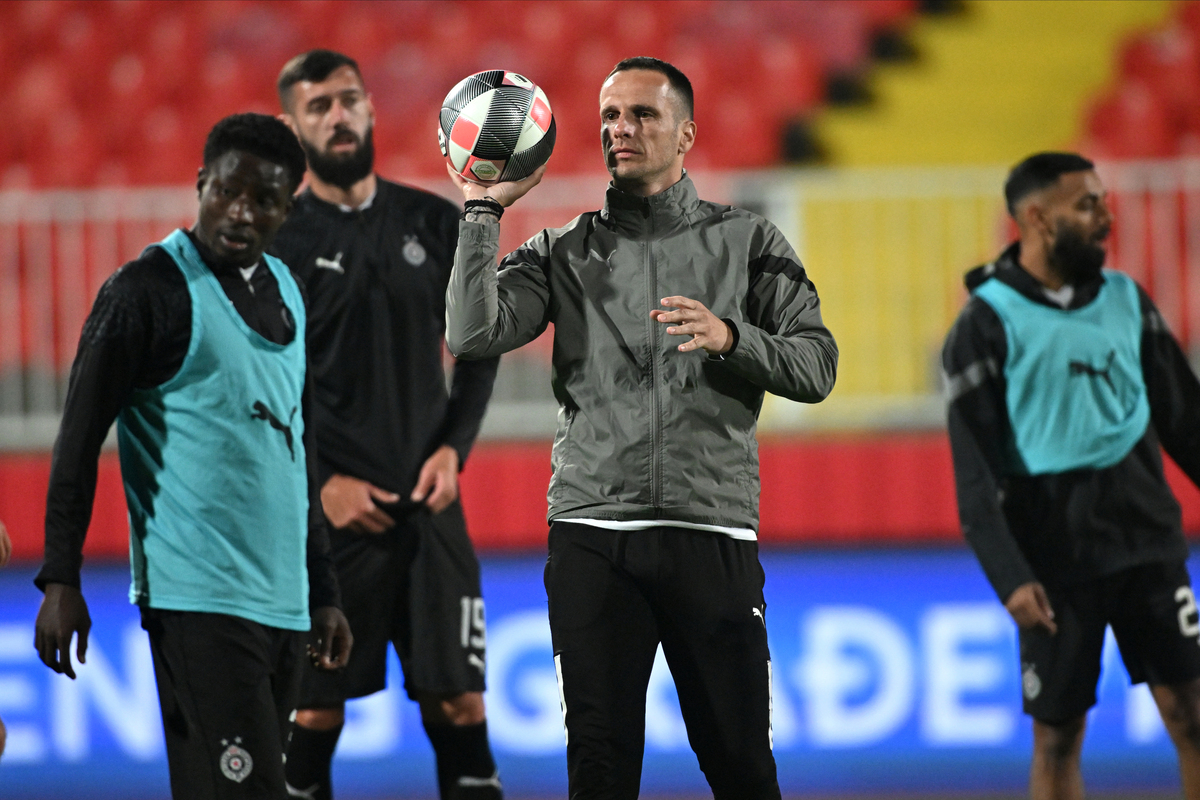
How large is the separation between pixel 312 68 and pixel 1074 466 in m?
2.60

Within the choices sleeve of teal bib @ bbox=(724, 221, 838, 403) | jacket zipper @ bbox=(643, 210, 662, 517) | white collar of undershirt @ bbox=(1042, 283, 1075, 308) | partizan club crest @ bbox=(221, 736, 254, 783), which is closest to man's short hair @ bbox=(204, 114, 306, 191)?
jacket zipper @ bbox=(643, 210, 662, 517)

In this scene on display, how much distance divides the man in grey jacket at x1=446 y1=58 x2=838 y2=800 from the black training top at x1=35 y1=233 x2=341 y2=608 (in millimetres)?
605

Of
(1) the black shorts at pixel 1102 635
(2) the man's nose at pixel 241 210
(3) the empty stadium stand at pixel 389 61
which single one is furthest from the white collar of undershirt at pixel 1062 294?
(3) the empty stadium stand at pixel 389 61

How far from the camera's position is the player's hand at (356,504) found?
394 cm

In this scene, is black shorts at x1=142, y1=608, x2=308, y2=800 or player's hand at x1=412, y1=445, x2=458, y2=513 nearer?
black shorts at x1=142, y1=608, x2=308, y2=800

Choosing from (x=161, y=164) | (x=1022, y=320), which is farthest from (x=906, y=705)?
(x=161, y=164)

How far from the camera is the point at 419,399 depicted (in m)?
4.08

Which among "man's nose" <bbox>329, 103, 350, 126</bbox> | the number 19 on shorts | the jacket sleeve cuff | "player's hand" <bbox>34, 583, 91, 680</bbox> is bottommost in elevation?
the number 19 on shorts

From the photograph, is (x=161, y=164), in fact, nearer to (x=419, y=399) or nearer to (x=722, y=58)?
(x=722, y=58)

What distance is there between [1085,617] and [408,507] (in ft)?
6.66

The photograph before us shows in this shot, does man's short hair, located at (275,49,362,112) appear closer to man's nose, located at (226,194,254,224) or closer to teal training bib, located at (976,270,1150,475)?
man's nose, located at (226,194,254,224)

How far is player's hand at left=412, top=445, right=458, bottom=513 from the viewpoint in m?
3.97

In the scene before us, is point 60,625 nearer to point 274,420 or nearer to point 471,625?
point 274,420

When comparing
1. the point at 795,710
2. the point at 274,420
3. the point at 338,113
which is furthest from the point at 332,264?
the point at 795,710
